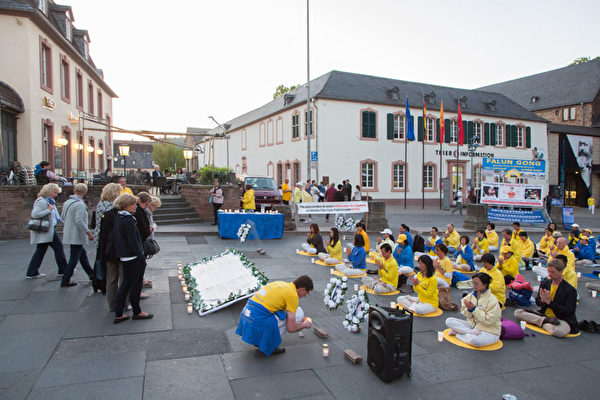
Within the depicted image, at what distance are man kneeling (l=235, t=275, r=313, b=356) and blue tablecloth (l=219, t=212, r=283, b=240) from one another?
9.31 m

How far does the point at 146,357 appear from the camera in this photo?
500 cm

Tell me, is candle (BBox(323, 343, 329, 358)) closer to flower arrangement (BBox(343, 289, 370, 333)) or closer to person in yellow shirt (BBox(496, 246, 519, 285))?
flower arrangement (BBox(343, 289, 370, 333))

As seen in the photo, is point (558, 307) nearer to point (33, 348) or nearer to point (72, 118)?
point (33, 348)

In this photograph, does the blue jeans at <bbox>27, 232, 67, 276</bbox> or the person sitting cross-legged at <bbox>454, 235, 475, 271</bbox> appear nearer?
the blue jeans at <bbox>27, 232, 67, 276</bbox>

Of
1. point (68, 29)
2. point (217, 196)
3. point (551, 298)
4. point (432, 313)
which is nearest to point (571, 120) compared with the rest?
point (217, 196)

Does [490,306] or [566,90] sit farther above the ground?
[566,90]

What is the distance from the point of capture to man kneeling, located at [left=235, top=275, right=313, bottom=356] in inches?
196

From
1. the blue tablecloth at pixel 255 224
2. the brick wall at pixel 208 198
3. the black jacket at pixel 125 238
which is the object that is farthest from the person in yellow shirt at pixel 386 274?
the brick wall at pixel 208 198

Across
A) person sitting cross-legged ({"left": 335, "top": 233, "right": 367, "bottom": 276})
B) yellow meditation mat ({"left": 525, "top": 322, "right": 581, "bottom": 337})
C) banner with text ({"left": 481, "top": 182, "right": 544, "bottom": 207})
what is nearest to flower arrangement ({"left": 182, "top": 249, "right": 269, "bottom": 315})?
person sitting cross-legged ({"left": 335, "top": 233, "right": 367, "bottom": 276})

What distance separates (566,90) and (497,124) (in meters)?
16.3

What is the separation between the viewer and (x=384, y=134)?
1278 inches

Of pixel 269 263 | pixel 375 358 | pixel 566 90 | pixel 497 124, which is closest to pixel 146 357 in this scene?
pixel 375 358

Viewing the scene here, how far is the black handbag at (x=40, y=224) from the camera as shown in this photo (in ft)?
25.8

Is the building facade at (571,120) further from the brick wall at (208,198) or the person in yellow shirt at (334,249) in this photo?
the person in yellow shirt at (334,249)
